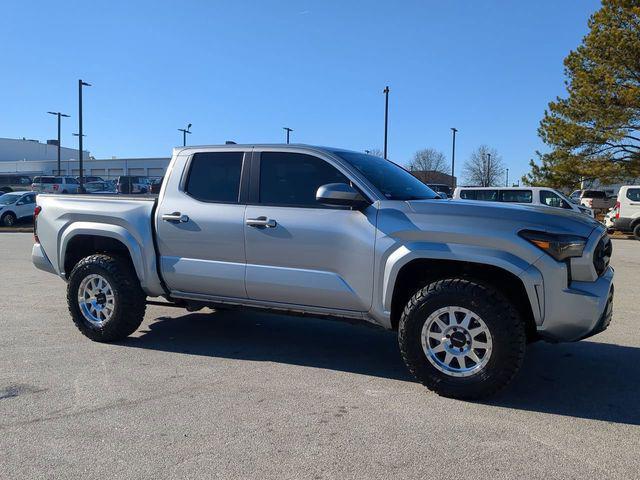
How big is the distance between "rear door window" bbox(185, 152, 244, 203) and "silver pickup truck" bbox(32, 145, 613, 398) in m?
0.01

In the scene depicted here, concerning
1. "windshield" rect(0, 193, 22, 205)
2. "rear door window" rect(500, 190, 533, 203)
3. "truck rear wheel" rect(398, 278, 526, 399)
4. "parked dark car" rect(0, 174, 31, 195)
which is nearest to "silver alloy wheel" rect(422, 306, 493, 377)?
"truck rear wheel" rect(398, 278, 526, 399)

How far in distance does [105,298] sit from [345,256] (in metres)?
2.62

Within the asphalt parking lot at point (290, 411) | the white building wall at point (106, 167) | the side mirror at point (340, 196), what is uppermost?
the white building wall at point (106, 167)

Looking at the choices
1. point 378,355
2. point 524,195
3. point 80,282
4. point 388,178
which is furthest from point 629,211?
point 80,282

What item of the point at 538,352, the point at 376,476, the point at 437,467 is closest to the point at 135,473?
the point at 376,476

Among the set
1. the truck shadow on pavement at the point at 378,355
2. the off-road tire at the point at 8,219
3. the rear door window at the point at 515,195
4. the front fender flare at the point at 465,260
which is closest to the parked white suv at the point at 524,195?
the rear door window at the point at 515,195

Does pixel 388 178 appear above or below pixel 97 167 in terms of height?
below

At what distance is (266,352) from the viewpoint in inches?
216

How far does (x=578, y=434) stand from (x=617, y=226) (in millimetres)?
19445

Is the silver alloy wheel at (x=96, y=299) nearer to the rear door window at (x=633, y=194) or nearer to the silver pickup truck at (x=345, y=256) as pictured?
the silver pickup truck at (x=345, y=256)

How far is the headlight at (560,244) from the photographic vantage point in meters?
3.98

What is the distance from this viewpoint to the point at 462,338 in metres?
4.21

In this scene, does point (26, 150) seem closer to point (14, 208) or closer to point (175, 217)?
point (14, 208)

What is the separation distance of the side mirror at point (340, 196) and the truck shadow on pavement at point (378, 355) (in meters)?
1.47
